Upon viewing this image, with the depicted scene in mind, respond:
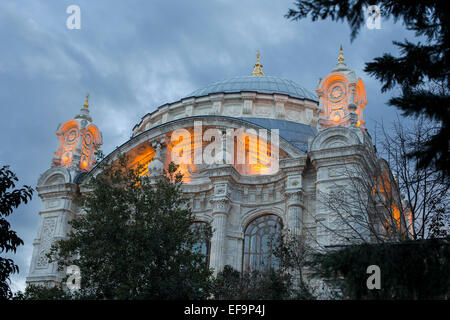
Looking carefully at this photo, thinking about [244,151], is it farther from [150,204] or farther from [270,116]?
[150,204]

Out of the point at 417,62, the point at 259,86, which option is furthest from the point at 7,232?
the point at 259,86

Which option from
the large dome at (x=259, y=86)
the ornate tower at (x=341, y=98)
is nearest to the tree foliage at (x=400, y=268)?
the ornate tower at (x=341, y=98)

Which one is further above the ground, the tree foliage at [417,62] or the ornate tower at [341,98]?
the ornate tower at [341,98]

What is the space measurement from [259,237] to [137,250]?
41.7ft

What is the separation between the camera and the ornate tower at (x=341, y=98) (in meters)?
28.6

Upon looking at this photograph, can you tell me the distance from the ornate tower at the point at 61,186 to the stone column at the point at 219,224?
27.3ft

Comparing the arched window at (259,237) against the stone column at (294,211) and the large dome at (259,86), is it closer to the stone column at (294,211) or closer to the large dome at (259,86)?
the stone column at (294,211)

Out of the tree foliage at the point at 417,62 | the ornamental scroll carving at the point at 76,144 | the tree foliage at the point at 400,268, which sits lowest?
the tree foliage at the point at 400,268

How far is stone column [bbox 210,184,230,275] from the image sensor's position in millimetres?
27344

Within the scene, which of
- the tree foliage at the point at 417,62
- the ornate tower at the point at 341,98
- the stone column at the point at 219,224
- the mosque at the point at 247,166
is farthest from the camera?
the ornate tower at the point at 341,98

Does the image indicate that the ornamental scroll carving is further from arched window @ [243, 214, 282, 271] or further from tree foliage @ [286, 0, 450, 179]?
tree foliage @ [286, 0, 450, 179]

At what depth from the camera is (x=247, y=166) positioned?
31406mm

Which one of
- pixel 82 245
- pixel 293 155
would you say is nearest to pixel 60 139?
pixel 293 155
